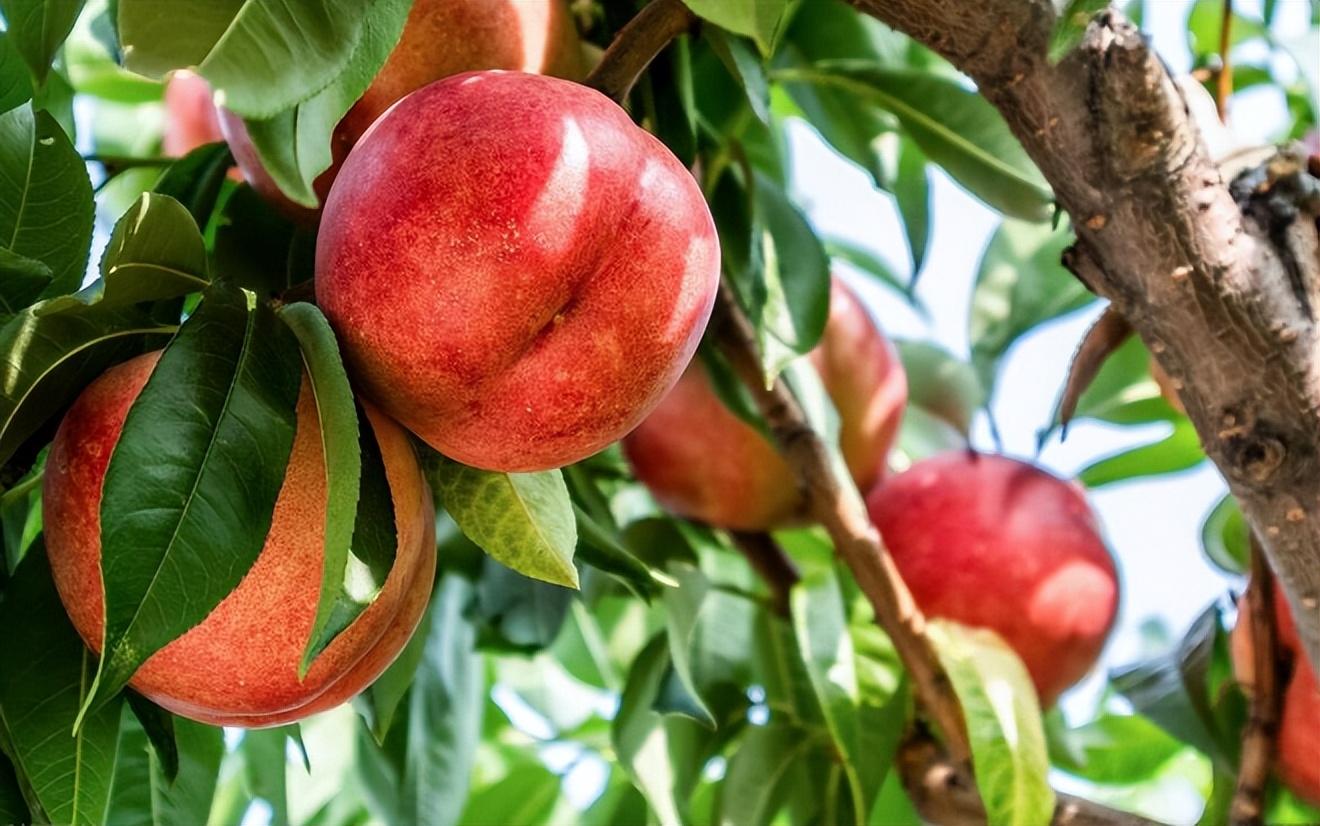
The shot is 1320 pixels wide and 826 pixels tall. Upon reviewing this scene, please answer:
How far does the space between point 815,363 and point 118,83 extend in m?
0.71

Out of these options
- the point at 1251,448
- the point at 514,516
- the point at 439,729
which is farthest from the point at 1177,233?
the point at 439,729

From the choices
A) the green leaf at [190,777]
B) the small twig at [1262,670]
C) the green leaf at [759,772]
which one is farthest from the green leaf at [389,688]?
the small twig at [1262,670]

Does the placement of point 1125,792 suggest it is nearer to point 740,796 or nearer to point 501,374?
point 740,796

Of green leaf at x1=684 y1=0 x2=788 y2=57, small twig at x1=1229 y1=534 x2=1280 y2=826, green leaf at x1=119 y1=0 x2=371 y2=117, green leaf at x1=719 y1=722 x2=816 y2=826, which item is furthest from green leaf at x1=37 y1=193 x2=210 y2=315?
small twig at x1=1229 y1=534 x2=1280 y2=826

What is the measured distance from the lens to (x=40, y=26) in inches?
21.6

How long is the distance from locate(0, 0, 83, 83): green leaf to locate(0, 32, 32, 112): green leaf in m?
0.12

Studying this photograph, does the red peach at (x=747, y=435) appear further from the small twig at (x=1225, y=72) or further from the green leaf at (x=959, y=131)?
the small twig at (x=1225, y=72)

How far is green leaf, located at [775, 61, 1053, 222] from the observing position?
96cm

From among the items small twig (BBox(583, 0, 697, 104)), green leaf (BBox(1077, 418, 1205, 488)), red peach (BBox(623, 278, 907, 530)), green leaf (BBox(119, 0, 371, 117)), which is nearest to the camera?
green leaf (BBox(119, 0, 371, 117))

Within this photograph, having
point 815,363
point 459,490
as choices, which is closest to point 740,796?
point 815,363

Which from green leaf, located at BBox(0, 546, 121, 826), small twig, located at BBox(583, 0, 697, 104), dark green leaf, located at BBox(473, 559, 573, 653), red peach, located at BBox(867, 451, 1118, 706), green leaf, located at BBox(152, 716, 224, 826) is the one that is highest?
small twig, located at BBox(583, 0, 697, 104)

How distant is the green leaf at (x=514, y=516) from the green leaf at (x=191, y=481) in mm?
100

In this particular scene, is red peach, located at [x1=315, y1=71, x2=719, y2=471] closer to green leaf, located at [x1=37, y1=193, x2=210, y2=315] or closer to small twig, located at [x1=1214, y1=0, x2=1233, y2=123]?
green leaf, located at [x1=37, y1=193, x2=210, y2=315]

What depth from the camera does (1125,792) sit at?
1.69 m
